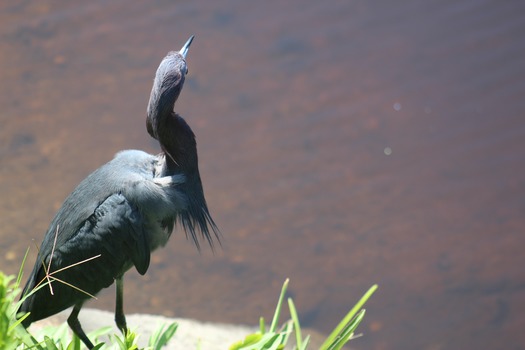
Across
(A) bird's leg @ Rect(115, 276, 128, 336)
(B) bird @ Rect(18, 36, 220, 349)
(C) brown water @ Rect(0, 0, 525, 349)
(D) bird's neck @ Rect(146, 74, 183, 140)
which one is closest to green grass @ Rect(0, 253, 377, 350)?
(A) bird's leg @ Rect(115, 276, 128, 336)

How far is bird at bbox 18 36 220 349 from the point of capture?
4.02 meters

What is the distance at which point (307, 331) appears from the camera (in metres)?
5.96

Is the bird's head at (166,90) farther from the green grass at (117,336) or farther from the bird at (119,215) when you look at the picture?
the green grass at (117,336)

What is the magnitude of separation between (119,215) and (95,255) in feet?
0.86

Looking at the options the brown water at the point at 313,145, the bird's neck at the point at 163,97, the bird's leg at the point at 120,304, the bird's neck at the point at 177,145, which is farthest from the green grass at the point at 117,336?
the brown water at the point at 313,145

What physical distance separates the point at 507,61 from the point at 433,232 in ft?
7.37

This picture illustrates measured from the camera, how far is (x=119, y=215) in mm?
4016

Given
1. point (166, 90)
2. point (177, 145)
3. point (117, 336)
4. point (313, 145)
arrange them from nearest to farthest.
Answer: point (117, 336), point (166, 90), point (177, 145), point (313, 145)

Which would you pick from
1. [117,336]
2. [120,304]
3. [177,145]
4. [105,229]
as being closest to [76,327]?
[120,304]

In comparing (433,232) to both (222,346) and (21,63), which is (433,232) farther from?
(21,63)

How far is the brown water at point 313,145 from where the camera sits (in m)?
6.25

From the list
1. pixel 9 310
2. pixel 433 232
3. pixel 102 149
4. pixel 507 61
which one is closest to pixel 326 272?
pixel 433 232

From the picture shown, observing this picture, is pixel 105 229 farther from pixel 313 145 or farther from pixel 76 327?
pixel 313 145

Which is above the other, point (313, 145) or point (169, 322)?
point (313, 145)
